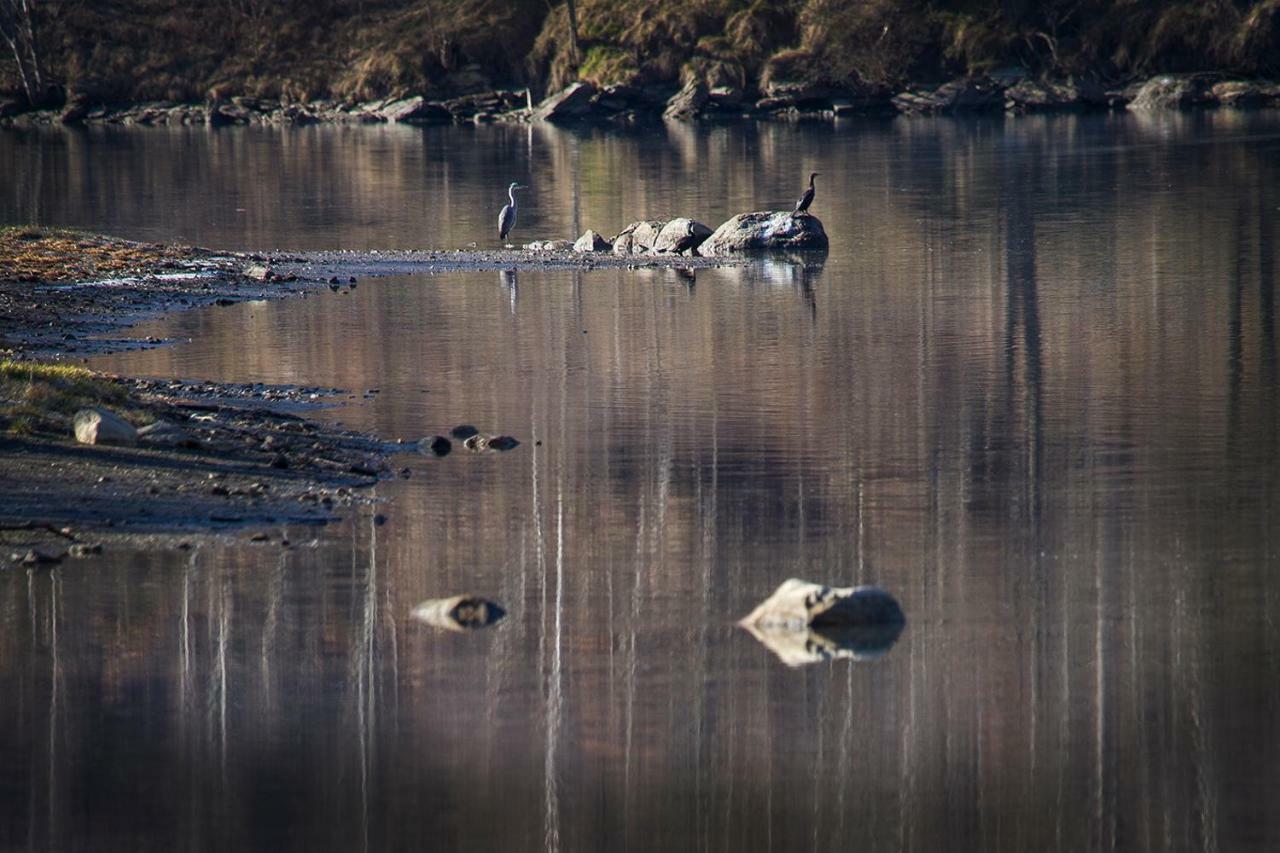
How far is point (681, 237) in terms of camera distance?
1282 inches

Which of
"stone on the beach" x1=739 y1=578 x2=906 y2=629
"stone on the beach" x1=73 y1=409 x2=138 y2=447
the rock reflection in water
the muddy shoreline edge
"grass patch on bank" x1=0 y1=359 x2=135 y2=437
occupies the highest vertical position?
"grass patch on bank" x1=0 y1=359 x2=135 y2=437

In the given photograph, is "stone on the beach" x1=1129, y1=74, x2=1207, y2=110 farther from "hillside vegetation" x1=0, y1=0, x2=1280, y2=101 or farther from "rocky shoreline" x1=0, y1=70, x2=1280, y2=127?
"hillside vegetation" x1=0, y1=0, x2=1280, y2=101

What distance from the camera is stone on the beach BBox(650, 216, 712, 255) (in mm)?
32562

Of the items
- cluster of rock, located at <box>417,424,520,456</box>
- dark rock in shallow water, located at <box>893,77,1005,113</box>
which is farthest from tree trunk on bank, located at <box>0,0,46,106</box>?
cluster of rock, located at <box>417,424,520,456</box>

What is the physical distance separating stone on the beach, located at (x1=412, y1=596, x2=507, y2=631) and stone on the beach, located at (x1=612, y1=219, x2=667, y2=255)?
71.4ft

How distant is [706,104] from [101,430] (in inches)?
3044

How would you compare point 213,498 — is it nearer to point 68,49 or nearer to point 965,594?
point 965,594

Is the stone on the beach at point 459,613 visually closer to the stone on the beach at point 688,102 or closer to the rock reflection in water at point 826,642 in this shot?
the rock reflection in water at point 826,642

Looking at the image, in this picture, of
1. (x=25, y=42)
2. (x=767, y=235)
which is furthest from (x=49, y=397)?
(x=25, y=42)

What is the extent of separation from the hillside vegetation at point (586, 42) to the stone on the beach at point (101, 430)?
77389 millimetres

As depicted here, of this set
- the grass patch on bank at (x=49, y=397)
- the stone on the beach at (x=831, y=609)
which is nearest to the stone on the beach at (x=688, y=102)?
the grass patch on bank at (x=49, y=397)

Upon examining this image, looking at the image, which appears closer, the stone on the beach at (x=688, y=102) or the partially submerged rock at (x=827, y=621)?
the partially submerged rock at (x=827, y=621)

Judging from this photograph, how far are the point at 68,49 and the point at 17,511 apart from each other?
10152 cm

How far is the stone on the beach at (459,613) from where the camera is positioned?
36.9ft
